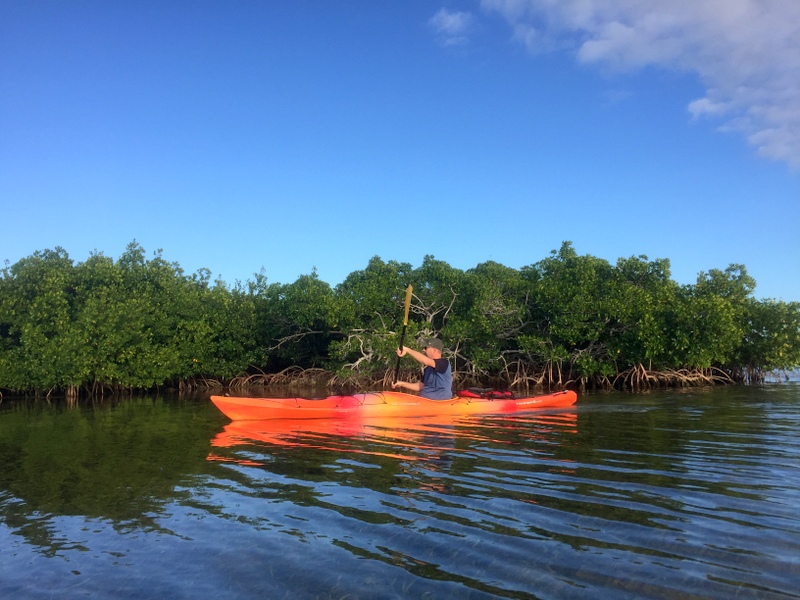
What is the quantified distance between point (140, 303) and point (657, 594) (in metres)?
18.1

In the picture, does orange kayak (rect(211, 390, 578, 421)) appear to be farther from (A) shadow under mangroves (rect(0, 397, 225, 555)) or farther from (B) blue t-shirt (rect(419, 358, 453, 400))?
(A) shadow under mangroves (rect(0, 397, 225, 555))

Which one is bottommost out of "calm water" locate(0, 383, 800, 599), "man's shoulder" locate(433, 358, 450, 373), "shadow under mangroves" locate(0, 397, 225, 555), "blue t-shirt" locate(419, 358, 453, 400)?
"shadow under mangroves" locate(0, 397, 225, 555)

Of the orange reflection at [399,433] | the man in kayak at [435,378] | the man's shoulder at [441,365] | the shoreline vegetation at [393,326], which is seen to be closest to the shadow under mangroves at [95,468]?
the orange reflection at [399,433]

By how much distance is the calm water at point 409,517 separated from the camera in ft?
9.09

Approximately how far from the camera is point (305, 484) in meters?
4.73

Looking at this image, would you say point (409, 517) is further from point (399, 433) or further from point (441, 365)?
point (441, 365)

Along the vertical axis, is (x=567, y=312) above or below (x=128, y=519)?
above

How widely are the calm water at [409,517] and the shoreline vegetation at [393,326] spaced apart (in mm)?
10231

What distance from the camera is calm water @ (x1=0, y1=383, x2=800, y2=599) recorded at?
9.09 feet

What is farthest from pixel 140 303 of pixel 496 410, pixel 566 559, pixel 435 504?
pixel 566 559

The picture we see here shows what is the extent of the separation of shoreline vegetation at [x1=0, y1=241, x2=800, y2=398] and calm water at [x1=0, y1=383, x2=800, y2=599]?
33.6ft

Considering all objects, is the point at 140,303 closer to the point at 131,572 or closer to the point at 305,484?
the point at 305,484

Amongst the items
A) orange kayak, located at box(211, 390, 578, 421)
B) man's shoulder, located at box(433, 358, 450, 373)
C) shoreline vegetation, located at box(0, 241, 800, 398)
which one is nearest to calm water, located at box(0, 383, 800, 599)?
orange kayak, located at box(211, 390, 578, 421)

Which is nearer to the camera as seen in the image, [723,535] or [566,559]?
[566,559]
